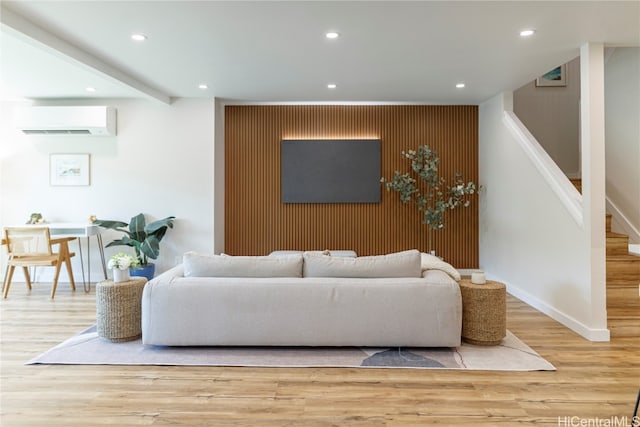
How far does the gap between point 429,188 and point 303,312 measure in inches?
142

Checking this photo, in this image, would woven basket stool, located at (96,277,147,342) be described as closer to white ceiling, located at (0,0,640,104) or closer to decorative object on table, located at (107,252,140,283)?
decorative object on table, located at (107,252,140,283)

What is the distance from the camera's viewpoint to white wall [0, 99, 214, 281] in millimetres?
5359

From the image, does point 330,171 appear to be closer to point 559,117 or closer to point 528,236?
point 528,236

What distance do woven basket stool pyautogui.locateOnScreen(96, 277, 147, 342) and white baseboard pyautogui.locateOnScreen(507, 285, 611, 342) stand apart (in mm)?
3783

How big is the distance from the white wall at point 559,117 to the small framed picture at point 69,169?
637 cm

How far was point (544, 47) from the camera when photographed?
341 centimetres

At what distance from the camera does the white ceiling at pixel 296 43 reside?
8.91 ft

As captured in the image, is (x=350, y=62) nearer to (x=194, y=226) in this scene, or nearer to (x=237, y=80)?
(x=237, y=80)

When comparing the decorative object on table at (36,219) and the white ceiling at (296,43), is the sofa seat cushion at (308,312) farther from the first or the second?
the decorative object on table at (36,219)

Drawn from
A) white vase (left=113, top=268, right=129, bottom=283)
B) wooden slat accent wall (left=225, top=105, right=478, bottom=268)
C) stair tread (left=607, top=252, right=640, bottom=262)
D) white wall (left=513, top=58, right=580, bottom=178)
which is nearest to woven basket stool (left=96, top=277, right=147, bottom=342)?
white vase (left=113, top=268, right=129, bottom=283)

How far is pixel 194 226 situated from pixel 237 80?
2.12 m

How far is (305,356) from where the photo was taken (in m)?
2.87

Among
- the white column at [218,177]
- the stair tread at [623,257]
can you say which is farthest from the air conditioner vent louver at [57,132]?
the stair tread at [623,257]

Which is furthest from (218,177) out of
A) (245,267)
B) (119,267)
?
(245,267)
